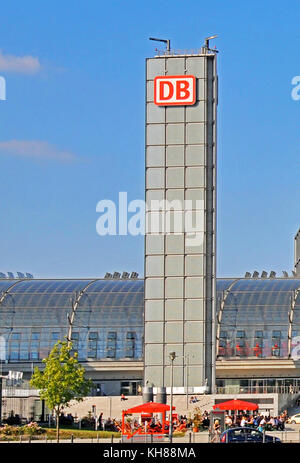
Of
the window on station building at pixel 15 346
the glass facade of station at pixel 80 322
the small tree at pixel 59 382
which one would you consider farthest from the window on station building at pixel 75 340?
the small tree at pixel 59 382

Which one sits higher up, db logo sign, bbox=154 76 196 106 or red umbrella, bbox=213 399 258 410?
db logo sign, bbox=154 76 196 106

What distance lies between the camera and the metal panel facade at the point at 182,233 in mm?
153750

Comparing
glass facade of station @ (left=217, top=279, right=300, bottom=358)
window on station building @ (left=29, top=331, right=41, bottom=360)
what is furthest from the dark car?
window on station building @ (left=29, top=331, right=41, bottom=360)

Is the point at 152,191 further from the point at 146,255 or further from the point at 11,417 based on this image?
the point at 11,417

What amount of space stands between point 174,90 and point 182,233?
60.0 ft

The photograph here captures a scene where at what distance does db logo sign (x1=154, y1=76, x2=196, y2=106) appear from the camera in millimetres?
154375

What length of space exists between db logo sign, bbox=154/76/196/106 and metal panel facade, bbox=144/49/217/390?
1.33 feet

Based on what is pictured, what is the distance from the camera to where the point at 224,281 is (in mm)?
188750

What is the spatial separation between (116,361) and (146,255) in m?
24.3

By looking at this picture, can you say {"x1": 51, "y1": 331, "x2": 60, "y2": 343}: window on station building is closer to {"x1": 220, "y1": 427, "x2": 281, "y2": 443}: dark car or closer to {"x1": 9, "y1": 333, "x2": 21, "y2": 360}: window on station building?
{"x1": 9, "y1": 333, "x2": 21, "y2": 360}: window on station building

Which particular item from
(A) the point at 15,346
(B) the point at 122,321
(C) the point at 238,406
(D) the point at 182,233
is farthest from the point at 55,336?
(C) the point at 238,406

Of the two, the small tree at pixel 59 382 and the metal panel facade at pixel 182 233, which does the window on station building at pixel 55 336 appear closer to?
the metal panel facade at pixel 182 233

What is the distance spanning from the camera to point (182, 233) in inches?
6088

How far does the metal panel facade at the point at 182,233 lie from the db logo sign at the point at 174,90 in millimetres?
404
